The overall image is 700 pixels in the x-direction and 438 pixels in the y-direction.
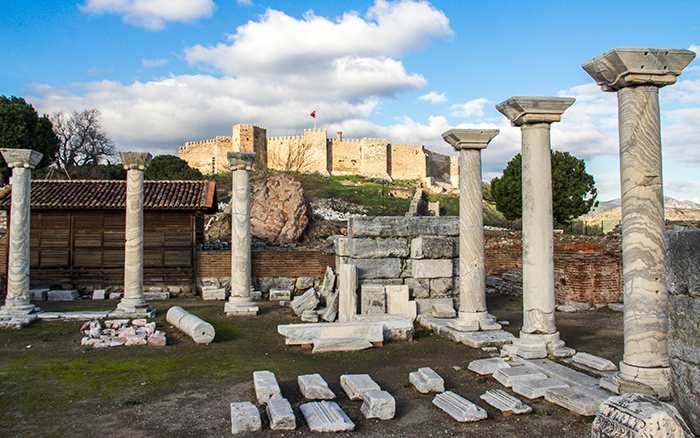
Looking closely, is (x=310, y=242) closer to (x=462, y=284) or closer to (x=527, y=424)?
(x=462, y=284)

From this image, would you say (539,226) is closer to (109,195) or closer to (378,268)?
(378,268)

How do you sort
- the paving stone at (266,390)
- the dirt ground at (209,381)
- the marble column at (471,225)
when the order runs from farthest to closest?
1. the marble column at (471,225)
2. the paving stone at (266,390)
3. the dirt ground at (209,381)

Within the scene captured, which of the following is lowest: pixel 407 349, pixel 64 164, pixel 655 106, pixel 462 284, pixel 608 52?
pixel 407 349

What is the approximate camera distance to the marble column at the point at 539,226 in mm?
6895

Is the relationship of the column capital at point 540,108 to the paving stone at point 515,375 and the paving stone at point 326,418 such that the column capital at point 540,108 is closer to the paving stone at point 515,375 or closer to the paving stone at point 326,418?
the paving stone at point 515,375

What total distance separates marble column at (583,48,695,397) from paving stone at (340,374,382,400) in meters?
2.73

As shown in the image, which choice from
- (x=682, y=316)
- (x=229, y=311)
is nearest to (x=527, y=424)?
(x=682, y=316)

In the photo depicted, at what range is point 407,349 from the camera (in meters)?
8.01

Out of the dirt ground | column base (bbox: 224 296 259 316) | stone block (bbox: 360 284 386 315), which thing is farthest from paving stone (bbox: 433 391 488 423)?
column base (bbox: 224 296 259 316)

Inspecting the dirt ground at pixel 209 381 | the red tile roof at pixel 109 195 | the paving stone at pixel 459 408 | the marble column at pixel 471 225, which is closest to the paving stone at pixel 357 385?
the dirt ground at pixel 209 381

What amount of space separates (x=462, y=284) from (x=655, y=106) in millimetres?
4634

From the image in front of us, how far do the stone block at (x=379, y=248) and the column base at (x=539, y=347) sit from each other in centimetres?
401

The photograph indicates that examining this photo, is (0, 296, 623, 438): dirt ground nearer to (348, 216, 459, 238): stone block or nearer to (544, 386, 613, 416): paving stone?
(544, 386, 613, 416): paving stone

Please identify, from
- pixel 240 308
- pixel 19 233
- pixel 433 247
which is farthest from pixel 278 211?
pixel 433 247
